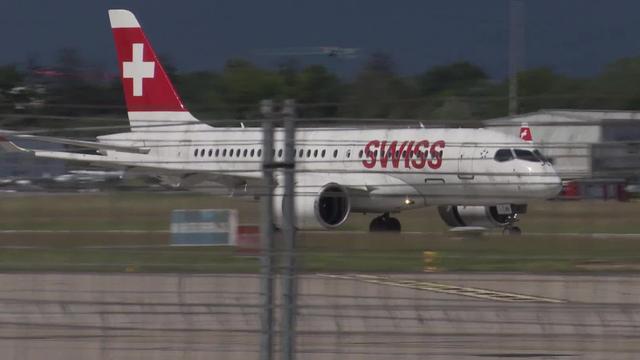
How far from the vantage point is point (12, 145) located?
6168 millimetres

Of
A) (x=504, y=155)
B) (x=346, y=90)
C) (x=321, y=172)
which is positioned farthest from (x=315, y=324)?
(x=346, y=90)

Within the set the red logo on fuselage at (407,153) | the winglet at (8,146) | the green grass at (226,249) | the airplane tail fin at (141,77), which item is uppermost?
the airplane tail fin at (141,77)

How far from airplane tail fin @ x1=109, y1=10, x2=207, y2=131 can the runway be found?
385 inches

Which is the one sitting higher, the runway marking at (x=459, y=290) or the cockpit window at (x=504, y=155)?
the cockpit window at (x=504, y=155)

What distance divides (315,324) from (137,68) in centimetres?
1425

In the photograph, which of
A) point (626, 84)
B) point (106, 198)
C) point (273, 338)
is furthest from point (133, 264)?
point (626, 84)

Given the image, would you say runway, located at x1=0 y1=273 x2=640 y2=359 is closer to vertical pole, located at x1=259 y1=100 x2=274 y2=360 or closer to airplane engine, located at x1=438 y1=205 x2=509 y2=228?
airplane engine, located at x1=438 y1=205 x2=509 y2=228

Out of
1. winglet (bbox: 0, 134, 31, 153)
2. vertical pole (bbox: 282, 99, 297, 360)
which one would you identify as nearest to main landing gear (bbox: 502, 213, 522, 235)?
vertical pole (bbox: 282, 99, 297, 360)

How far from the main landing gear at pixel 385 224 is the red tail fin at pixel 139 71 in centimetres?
1202

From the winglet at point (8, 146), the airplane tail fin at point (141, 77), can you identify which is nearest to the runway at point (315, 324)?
the winglet at point (8, 146)

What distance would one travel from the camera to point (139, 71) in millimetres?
21156

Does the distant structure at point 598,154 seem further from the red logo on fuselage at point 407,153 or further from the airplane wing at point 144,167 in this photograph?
the red logo on fuselage at point 407,153

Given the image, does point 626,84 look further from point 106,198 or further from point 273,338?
point 106,198

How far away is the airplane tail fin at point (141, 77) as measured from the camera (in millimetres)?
19578
